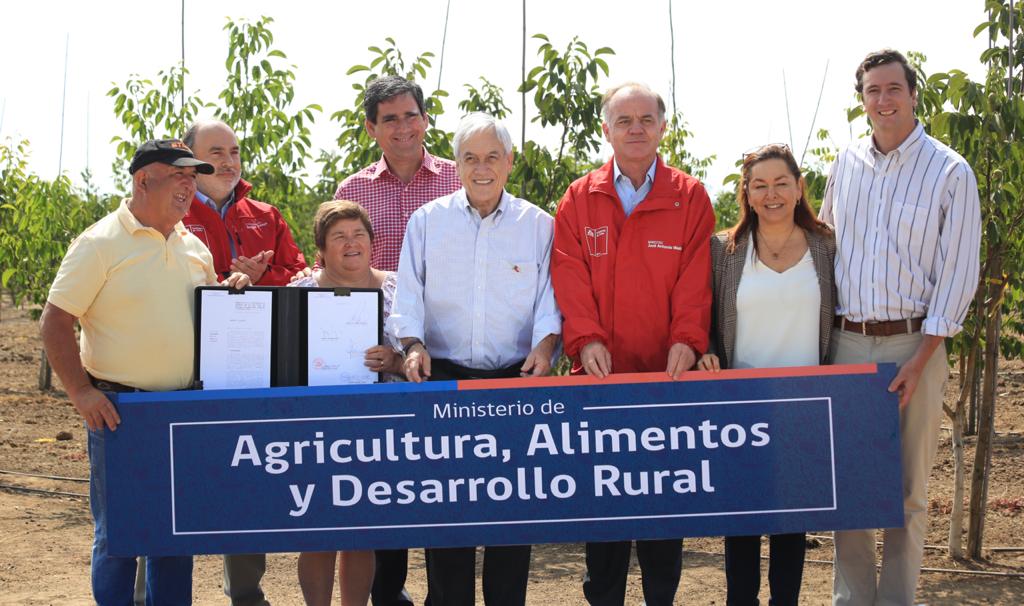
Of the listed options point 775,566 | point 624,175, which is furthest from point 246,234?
point 775,566

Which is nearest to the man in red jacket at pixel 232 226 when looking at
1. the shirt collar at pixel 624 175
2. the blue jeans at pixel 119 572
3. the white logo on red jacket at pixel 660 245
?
the blue jeans at pixel 119 572

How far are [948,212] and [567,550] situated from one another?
373 cm

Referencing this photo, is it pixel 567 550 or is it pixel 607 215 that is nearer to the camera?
pixel 607 215

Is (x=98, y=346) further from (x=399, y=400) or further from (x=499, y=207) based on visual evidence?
(x=499, y=207)

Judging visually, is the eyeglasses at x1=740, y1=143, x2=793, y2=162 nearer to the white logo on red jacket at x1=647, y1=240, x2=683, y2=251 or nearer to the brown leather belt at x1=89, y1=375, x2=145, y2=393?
the white logo on red jacket at x1=647, y1=240, x2=683, y2=251

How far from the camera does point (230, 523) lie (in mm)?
4547

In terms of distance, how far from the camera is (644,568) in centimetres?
483

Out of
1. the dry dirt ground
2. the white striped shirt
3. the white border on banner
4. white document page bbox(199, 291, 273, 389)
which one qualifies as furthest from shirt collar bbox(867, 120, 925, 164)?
white document page bbox(199, 291, 273, 389)

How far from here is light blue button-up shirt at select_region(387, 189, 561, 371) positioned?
15.3 ft

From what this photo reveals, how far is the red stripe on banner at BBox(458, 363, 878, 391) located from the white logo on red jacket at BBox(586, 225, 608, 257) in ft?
1.81

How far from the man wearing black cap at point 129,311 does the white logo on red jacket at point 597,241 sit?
57.5 inches

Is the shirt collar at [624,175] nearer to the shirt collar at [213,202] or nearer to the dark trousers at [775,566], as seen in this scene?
the dark trousers at [775,566]

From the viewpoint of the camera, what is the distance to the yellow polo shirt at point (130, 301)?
4.52 metres

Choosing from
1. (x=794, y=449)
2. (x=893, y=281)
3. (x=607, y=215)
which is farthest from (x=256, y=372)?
(x=893, y=281)
